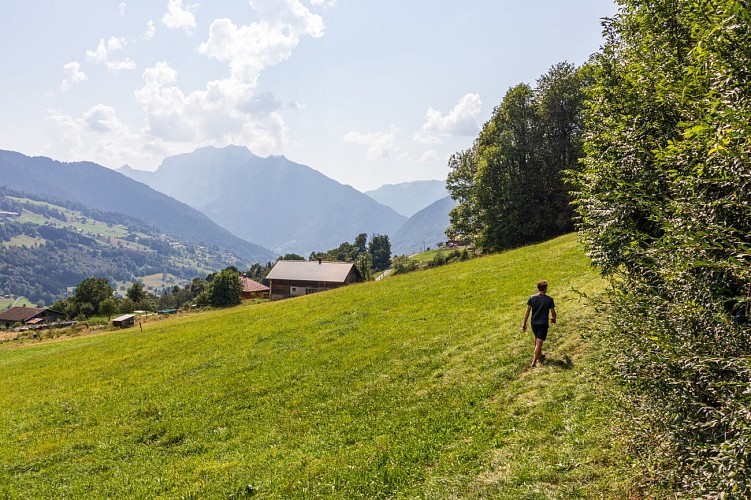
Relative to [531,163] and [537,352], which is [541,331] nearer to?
[537,352]

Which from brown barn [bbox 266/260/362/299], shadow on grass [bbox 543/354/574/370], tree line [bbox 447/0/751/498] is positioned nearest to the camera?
tree line [bbox 447/0/751/498]

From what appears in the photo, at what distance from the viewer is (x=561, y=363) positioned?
1317cm

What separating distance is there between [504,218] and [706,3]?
48994mm

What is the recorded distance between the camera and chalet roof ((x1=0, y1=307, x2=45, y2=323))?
493ft

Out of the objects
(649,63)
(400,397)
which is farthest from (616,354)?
(400,397)

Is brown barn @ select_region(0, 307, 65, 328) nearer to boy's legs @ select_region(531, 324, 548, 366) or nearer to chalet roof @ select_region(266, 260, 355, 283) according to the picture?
chalet roof @ select_region(266, 260, 355, 283)

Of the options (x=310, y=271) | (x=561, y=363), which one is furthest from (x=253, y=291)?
(x=561, y=363)

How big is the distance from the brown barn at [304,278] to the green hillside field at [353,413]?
69.9m

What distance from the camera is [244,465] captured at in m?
11.9

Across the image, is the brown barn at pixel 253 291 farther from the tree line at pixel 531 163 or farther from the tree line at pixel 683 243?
the tree line at pixel 683 243

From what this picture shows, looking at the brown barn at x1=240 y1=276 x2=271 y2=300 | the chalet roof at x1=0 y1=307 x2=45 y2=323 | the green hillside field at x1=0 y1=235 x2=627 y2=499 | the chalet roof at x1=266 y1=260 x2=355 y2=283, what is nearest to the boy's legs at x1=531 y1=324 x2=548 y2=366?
the green hillside field at x1=0 y1=235 x2=627 y2=499

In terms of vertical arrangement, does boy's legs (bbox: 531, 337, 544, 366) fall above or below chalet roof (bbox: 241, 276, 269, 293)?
below

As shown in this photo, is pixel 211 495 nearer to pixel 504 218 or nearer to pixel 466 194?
pixel 504 218

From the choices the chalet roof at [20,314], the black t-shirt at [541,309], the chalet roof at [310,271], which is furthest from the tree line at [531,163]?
the chalet roof at [20,314]
